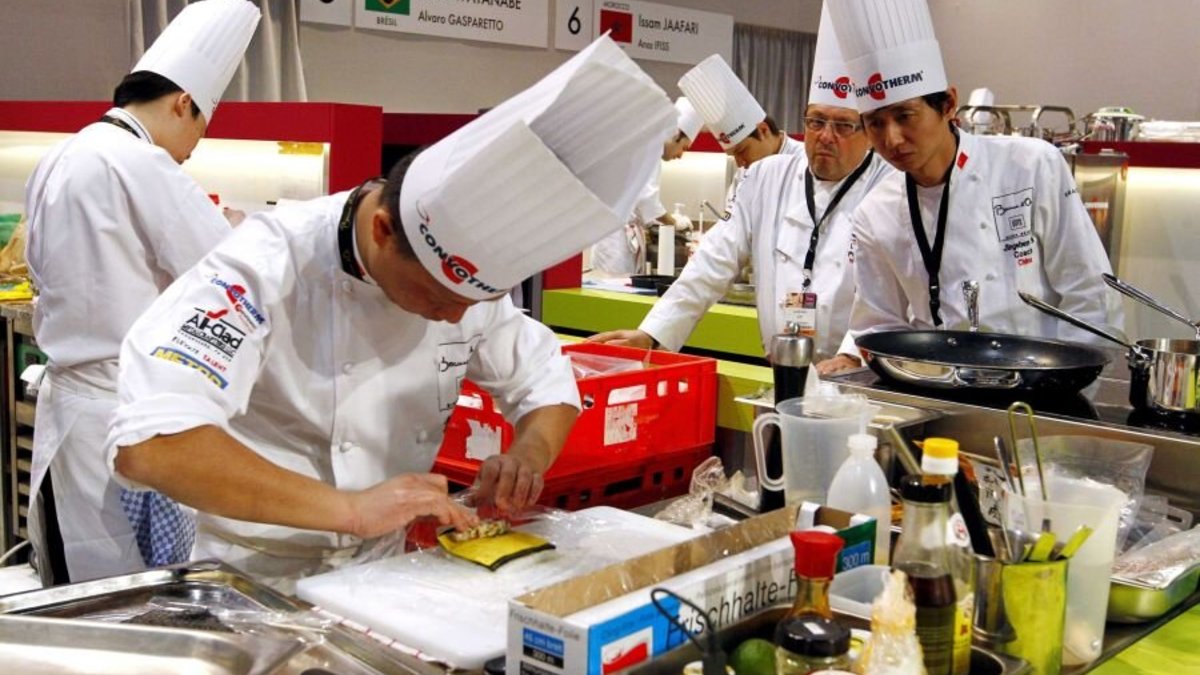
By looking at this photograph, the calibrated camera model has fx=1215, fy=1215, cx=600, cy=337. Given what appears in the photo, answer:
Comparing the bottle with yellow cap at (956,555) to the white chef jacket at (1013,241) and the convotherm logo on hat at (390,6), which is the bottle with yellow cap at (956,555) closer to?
the white chef jacket at (1013,241)

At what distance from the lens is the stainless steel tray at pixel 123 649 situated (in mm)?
1218

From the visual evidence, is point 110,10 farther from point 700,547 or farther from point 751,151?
point 700,547

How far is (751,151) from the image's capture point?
199 inches

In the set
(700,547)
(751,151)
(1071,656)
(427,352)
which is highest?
(751,151)

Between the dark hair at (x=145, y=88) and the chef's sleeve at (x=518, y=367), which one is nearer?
the chef's sleeve at (x=518, y=367)

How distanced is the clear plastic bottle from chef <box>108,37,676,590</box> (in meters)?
0.43

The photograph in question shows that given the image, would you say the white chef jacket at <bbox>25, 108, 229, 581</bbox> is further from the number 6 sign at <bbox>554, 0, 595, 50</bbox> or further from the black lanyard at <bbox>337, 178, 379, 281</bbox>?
the number 6 sign at <bbox>554, 0, 595, 50</bbox>

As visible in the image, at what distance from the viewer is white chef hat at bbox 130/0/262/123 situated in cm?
338

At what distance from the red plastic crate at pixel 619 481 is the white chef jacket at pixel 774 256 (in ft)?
3.37

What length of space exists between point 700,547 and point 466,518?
1.39 feet

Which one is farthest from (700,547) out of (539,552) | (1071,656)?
(1071,656)

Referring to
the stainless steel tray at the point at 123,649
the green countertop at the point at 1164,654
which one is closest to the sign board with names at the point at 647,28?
the green countertop at the point at 1164,654

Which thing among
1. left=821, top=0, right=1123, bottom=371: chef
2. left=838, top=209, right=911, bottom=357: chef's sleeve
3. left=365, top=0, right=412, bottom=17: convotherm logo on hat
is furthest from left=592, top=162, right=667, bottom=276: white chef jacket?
left=365, top=0, right=412, bottom=17: convotherm logo on hat

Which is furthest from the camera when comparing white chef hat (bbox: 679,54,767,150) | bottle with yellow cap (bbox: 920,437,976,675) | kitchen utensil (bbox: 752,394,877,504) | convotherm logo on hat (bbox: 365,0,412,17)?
convotherm logo on hat (bbox: 365,0,412,17)
